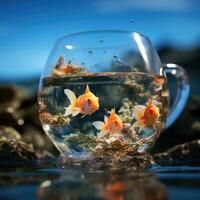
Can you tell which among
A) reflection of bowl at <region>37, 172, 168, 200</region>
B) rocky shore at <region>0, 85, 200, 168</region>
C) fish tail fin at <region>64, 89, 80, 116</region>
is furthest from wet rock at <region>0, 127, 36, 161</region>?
reflection of bowl at <region>37, 172, 168, 200</region>

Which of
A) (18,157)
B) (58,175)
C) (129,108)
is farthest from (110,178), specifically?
(18,157)

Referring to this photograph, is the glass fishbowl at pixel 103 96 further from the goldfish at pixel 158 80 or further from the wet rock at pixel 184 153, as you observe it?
the wet rock at pixel 184 153

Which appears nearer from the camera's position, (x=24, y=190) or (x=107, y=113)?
(x=24, y=190)

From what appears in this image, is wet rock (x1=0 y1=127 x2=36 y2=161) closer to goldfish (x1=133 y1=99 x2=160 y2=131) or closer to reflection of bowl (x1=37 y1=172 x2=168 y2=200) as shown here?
goldfish (x1=133 y1=99 x2=160 y2=131)

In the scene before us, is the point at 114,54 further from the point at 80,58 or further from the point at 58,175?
the point at 58,175

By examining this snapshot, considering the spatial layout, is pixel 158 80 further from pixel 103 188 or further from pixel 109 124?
pixel 103 188

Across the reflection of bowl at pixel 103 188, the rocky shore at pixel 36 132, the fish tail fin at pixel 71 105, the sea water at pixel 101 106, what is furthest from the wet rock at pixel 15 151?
the reflection of bowl at pixel 103 188
